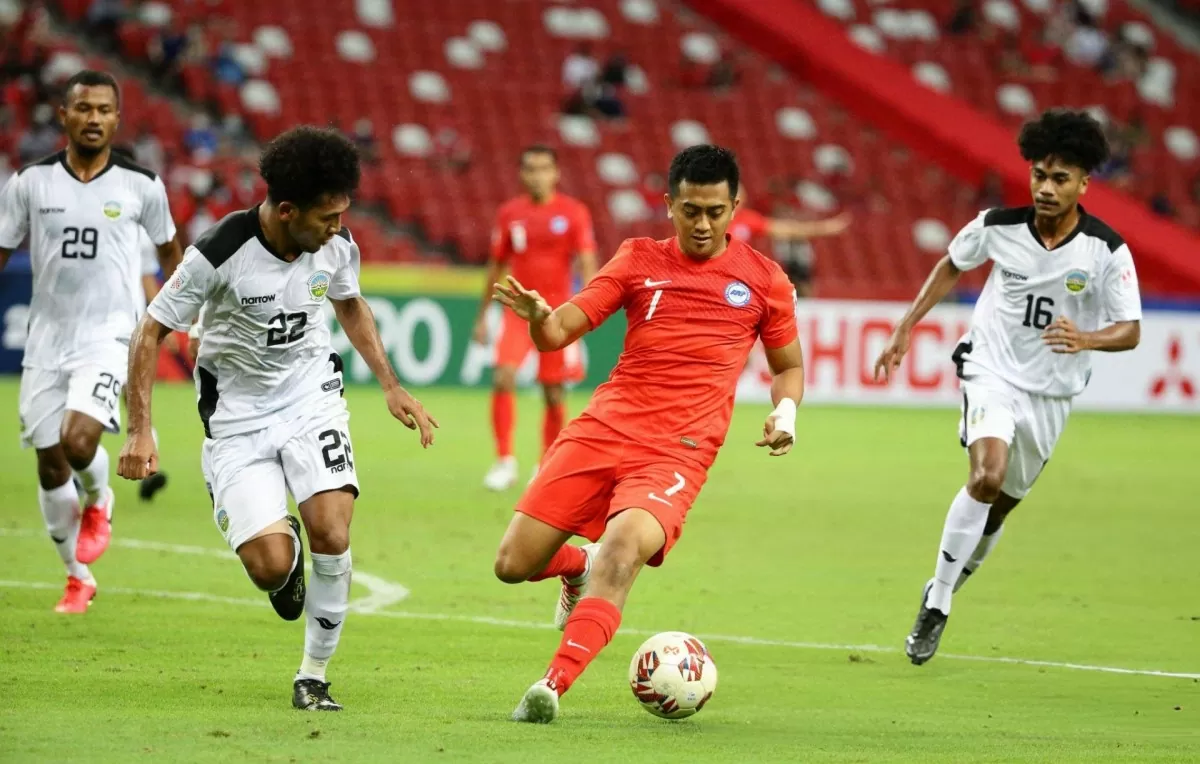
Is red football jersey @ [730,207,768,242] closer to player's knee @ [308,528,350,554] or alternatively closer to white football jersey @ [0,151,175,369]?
white football jersey @ [0,151,175,369]

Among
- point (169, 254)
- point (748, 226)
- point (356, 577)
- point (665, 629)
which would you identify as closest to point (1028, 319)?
point (665, 629)

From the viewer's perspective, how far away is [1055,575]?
1119cm

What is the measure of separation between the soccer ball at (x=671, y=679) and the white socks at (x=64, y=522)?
3641 mm

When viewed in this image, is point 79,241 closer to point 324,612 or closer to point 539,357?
point 324,612

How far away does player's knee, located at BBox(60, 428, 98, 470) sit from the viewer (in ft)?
29.5

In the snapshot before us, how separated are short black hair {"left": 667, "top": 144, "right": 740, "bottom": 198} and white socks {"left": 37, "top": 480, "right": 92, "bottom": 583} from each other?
12.6ft

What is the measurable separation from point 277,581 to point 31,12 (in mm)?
22117

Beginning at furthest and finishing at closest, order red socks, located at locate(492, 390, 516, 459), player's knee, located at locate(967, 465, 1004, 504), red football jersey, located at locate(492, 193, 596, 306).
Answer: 1. red football jersey, located at locate(492, 193, 596, 306)
2. red socks, located at locate(492, 390, 516, 459)
3. player's knee, located at locate(967, 465, 1004, 504)

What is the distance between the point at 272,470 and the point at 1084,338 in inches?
149

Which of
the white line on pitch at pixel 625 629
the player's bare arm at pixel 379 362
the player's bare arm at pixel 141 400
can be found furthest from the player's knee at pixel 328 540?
the white line on pitch at pixel 625 629

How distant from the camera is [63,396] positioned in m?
9.30

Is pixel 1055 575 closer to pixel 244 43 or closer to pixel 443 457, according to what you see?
pixel 443 457

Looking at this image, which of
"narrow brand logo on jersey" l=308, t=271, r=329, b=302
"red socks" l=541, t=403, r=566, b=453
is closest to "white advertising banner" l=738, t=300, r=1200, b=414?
Result: "red socks" l=541, t=403, r=566, b=453

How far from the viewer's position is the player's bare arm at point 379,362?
23.3ft
